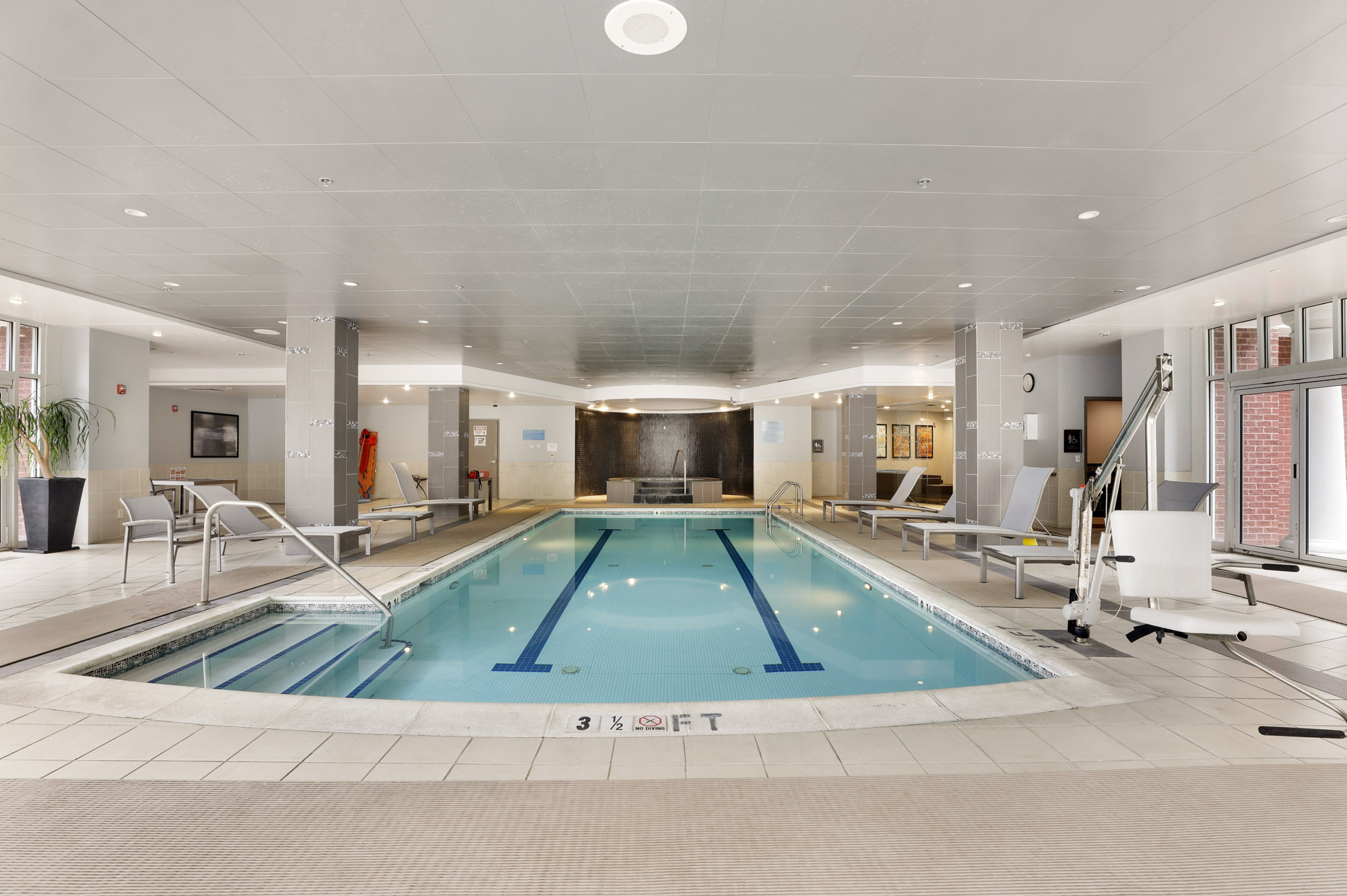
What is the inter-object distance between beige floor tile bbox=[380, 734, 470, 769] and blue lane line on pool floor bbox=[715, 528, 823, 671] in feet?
7.47

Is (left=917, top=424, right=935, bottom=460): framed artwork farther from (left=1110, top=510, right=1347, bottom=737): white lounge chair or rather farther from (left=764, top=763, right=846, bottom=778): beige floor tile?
(left=764, top=763, right=846, bottom=778): beige floor tile

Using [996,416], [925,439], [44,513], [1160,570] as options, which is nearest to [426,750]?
[1160,570]

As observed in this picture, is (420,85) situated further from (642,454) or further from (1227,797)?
(642,454)

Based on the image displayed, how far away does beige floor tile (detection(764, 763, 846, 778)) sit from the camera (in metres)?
2.36

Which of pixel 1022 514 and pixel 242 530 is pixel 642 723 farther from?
pixel 242 530

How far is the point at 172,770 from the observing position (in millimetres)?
2408

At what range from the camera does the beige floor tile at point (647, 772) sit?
7.75 feet

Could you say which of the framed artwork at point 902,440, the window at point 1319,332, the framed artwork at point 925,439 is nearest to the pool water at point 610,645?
the window at point 1319,332

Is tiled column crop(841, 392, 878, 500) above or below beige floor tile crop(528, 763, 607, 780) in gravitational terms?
above

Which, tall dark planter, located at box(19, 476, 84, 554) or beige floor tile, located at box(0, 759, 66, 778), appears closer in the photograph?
beige floor tile, located at box(0, 759, 66, 778)

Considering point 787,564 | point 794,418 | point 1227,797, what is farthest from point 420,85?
point 794,418

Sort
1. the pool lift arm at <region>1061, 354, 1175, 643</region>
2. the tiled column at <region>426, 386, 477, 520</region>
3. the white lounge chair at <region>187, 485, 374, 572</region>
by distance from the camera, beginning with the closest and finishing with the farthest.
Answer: the pool lift arm at <region>1061, 354, 1175, 643</region> < the white lounge chair at <region>187, 485, 374, 572</region> < the tiled column at <region>426, 386, 477, 520</region>


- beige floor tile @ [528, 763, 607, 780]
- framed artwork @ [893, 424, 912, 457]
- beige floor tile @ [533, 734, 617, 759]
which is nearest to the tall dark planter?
beige floor tile @ [533, 734, 617, 759]

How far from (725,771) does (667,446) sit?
1714 cm
